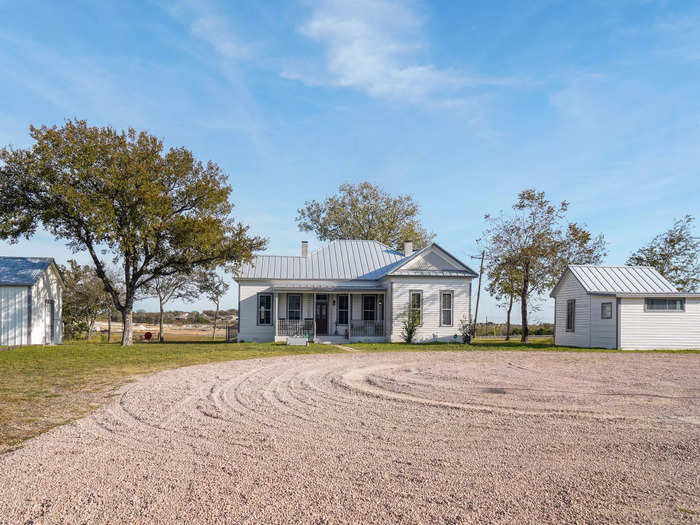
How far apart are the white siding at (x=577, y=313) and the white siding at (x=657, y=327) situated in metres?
1.73

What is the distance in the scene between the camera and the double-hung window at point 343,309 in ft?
89.0

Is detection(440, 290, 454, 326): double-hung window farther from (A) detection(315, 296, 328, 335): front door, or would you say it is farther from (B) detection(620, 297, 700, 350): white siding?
(B) detection(620, 297, 700, 350): white siding

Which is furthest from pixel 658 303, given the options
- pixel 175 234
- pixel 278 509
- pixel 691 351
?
pixel 278 509

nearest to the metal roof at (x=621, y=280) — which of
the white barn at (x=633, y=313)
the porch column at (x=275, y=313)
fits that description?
the white barn at (x=633, y=313)

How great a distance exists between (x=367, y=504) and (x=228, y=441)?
2509 mm

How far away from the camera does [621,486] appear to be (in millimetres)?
4570

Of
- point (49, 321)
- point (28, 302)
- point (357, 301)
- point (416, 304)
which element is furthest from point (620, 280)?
point (49, 321)

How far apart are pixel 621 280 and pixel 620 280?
4 cm

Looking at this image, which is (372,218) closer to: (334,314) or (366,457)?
(334,314)

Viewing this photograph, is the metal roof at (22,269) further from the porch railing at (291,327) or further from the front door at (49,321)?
the porch railing at (291,327)

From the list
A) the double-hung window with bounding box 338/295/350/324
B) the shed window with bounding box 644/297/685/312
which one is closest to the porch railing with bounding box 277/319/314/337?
the double-hung window with bounding box 338/295/350/324

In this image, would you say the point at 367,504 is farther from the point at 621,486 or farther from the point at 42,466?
the point at 42,466

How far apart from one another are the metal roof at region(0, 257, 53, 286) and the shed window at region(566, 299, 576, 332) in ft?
83.3

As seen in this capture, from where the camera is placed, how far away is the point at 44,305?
24109 millimetres
